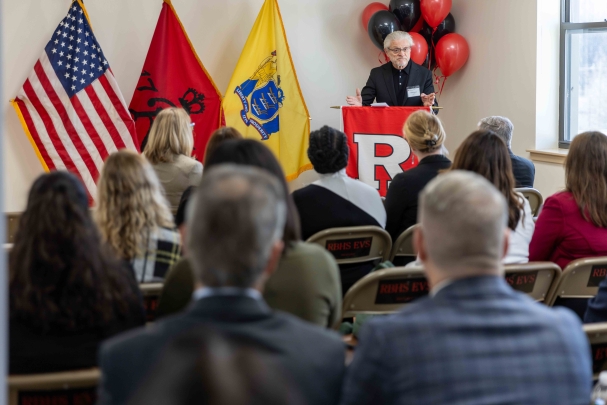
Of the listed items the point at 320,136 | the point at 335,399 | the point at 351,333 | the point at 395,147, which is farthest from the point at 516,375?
the point at 395,147

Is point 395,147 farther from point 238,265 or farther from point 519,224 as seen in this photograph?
point 238,265

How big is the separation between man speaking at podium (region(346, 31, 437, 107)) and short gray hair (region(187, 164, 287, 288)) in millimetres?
4942

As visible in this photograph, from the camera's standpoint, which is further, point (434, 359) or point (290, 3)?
point (290, 3)

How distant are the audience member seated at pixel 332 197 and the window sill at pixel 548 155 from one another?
3361 millimetres

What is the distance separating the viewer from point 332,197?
118 inches

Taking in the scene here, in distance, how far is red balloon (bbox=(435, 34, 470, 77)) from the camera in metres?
6.74

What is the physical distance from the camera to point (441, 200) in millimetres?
1290

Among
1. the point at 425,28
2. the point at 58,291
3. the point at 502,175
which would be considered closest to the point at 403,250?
the point at 502,175

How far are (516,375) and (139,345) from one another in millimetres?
624

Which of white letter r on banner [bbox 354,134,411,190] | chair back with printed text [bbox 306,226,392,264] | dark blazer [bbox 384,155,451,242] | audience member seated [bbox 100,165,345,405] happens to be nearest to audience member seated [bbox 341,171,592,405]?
audience member seated [bbox 100,165,345,405]

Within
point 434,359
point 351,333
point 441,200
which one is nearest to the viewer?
point 434,359

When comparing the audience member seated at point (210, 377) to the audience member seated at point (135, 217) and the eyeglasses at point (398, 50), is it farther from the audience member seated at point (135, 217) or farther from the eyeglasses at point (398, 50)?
the eyeglasses at point (398, 50)

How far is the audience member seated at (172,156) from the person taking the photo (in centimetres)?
384

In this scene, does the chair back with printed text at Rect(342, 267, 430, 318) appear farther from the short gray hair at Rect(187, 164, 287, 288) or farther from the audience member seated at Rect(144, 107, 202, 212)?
the audience member seated at Rect(144, 107, 202, 212)
